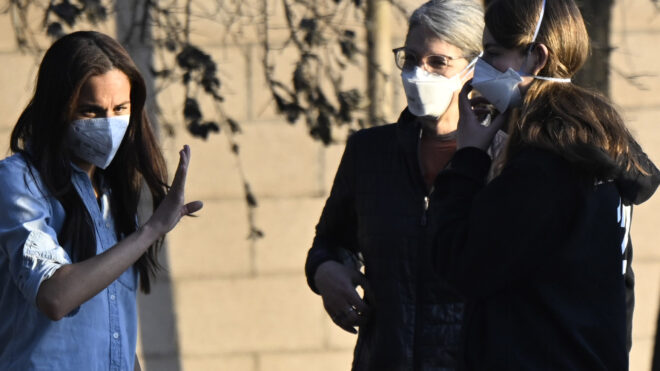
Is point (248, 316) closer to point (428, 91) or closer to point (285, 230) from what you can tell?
point (285, 230)

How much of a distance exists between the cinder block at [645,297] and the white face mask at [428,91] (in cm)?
317

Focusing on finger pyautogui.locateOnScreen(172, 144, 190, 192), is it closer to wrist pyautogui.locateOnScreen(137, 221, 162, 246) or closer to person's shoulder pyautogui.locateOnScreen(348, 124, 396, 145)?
wrist pyautogui.locateOnScreen(137, 221, 162, 246)

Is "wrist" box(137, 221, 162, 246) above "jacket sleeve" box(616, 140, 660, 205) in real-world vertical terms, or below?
below

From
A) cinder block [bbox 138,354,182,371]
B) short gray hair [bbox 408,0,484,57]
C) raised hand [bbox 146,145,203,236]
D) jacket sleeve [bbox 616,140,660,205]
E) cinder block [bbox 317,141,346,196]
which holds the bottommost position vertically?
cinder block [bbox 138,354,182,371]

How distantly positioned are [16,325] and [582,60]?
1.36 metres

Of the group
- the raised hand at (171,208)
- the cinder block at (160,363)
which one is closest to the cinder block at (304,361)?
the cinder block at (160,363)

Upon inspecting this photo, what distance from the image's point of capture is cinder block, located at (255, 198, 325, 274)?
5828 millimetres

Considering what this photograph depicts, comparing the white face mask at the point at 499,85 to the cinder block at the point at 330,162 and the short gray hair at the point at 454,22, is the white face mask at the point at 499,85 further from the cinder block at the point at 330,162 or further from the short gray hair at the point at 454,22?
the cinder block at the point at 330,162

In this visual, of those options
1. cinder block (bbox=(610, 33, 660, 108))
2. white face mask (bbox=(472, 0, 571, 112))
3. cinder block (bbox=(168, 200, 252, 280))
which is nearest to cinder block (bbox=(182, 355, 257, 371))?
cinder block (bbox=(168, 200, 252, 280))

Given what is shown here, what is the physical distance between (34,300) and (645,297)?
4185 mm

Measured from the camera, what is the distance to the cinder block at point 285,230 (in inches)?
229

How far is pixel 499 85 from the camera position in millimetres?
2500

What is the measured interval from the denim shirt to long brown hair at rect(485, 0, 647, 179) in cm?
102

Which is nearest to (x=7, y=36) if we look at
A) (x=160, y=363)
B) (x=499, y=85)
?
(x=160, y=363)
